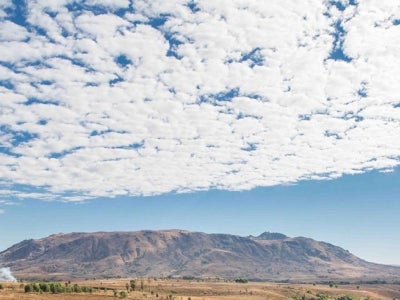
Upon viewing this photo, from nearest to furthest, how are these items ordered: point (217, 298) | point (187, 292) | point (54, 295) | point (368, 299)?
1. point (54, 295)
2. point (217, 298)
3. point (187, 292)
4. point (368, 299)

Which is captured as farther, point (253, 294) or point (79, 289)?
point (253, 294)

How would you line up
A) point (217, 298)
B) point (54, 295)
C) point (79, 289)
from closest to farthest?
point (54, 295) < point (79, 289) < point (217, 298)

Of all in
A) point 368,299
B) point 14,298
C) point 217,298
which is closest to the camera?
point 14,298

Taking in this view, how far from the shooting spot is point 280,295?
177 meters

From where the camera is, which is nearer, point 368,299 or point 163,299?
point 163,299

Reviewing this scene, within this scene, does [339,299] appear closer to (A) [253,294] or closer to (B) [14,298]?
(A) [253,294]

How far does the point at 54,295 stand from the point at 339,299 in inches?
4590

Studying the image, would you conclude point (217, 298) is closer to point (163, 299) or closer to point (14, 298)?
point (163, 299)

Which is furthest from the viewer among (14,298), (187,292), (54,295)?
(187,292)

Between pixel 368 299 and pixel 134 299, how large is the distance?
125584 millimetres

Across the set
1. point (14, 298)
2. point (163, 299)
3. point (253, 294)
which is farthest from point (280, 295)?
point (14, 298)

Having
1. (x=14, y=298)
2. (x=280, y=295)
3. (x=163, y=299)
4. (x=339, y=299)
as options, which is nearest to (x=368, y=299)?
(x=339, y=299)

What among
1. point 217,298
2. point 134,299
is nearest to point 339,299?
point 217,298

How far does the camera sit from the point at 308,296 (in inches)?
7131
